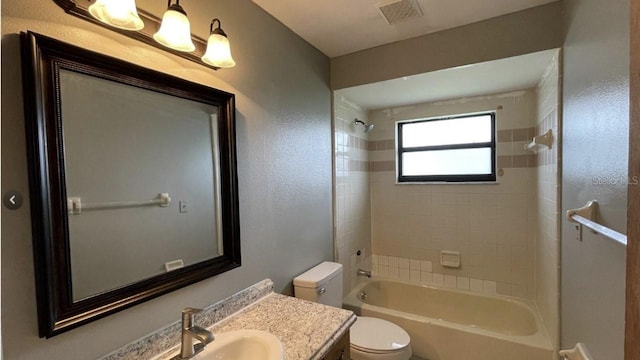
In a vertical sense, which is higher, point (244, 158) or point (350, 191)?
point (244, 158)

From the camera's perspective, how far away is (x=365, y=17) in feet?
5.79

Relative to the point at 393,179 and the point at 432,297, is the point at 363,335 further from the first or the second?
the point at 393,179

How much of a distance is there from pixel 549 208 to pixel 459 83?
44.9 inches

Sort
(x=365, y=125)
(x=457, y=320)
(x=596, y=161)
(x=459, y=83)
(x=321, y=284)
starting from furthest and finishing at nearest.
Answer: (x=365, y=125) → (x=457, y=320) → (x=459, y=83) → (x=321, y=284) → (x=596, y=161)

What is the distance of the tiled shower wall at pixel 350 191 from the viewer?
8.09ft

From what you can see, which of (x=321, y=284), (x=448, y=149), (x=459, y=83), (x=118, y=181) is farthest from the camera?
(x=448, y=149)

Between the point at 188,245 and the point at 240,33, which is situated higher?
the point at 240,33

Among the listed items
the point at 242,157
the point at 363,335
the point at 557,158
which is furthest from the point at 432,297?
the point at 242,157

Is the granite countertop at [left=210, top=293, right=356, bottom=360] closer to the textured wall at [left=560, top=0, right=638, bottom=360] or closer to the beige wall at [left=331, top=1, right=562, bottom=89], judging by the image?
the textured wall at [left=560, top=0, right=638, bottom=360]

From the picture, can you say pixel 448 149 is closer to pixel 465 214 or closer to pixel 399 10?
pixel 465 214

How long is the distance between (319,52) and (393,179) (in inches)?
60.8

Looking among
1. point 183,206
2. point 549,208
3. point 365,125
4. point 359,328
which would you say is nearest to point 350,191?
point 365,125

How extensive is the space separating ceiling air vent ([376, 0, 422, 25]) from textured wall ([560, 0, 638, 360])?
2.55ft

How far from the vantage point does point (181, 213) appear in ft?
4.03
